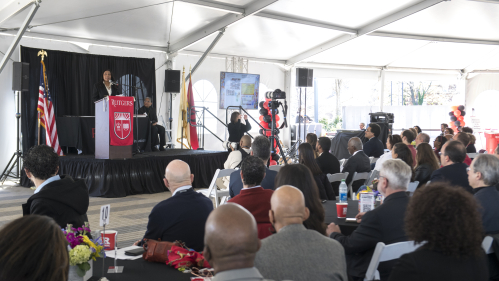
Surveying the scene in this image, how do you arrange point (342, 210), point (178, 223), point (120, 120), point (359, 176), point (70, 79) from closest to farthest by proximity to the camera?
1. point (178, 223)
2. point (342, 210)
3. point (359, 176)
4. point (120, 120)
5. point (70, 79)

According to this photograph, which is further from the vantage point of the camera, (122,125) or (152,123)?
(152,123)

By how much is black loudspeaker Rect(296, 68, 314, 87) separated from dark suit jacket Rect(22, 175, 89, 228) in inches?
439

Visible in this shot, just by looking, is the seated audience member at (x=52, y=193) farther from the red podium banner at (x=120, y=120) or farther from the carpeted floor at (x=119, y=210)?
the red podium banner at (x=120, y=120)

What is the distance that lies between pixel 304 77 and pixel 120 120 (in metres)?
7.64

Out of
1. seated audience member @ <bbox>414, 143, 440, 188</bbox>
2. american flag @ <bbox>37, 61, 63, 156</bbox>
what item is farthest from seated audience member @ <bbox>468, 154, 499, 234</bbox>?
american flag @ <bbox>37, 61, 63, 156</bbox>

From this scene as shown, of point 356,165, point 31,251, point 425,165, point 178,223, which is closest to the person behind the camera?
point 31,251

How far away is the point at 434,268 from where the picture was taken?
4.68 ft

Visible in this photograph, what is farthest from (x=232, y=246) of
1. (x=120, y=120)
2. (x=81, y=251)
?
(x=120, y=120)

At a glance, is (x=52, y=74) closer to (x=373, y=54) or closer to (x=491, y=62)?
(x=373, y=54)

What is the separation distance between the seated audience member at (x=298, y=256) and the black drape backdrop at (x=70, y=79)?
7838 millimetres

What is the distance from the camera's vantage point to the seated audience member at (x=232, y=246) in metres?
1.12

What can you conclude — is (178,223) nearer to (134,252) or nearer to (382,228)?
(134,252)

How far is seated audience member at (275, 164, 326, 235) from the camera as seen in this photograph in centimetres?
224

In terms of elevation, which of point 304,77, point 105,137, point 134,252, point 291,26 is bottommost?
point 134,252
